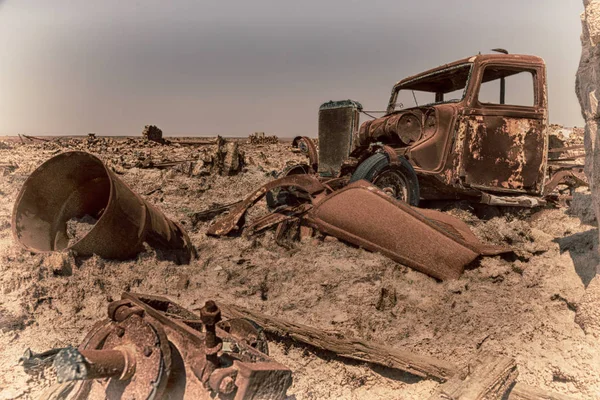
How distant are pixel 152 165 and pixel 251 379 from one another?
7.46 m

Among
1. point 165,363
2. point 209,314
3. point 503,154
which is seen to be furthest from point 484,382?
point 503,154

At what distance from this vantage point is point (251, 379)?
1459 millimetres

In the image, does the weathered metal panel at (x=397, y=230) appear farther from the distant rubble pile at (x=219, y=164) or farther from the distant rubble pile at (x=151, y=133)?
the distant rubble pile at (x=151, y=133)

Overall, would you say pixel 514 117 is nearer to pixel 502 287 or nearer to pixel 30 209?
pixel 502 287

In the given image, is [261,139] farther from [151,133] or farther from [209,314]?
[209,314]

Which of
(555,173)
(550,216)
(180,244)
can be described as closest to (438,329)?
(180,244)

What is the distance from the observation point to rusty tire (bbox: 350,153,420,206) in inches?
149

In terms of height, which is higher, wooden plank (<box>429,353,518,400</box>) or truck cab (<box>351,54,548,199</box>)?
truck cab (<box>351,54,548,199</box>)

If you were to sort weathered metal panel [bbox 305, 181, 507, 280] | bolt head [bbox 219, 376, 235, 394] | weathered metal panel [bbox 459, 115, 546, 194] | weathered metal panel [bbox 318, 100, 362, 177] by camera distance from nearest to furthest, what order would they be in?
bolt head [bbox 219, 376, 235, 394] → weathered metal panel [bbox 305, 181, 507, 280] → weathered metal panel [bbox 459, 115, 546, 194] → weathered metal panel [bbox 318, 100, 362, 177]

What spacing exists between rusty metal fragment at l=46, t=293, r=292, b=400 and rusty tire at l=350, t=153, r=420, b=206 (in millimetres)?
2371

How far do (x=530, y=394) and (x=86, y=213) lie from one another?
3.68 meters

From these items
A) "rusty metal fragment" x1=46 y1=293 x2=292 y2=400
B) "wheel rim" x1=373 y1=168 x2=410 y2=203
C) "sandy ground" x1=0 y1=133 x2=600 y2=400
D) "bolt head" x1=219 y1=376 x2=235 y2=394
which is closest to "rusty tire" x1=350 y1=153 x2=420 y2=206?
"wheel rim" x1=373 y1=168 x2=410 y2=203

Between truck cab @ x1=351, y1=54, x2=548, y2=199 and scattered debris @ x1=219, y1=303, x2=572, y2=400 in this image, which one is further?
truck cab @ x1=351, y1=54, x2=548, y2=199

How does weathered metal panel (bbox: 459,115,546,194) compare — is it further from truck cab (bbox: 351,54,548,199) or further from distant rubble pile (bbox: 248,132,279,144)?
distant rubble pile (bbox: 248,132,279,144)
